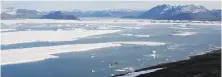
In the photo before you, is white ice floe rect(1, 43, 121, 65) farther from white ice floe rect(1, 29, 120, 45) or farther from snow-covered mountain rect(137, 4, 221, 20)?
snow-covered mountain rect(137, 4, 221, 20)

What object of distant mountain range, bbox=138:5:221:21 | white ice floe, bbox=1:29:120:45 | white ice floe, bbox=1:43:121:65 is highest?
white ice floe, bbox=1:43:121:65

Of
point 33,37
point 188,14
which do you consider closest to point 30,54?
point 33,37

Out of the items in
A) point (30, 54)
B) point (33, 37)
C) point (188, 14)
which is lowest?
point (188, 14)

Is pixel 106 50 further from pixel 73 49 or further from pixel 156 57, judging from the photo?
pixel 156 57

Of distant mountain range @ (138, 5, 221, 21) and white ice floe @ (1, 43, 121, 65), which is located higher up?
white ice floe @ (1, 43, 121, 65)

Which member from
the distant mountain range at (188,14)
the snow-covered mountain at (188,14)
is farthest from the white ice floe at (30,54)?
the snow-covered mountain at (188,14)

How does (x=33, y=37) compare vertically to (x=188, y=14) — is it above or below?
above

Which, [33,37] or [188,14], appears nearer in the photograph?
[33,37]

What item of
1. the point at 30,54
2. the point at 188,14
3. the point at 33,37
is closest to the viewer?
the point at 30,54

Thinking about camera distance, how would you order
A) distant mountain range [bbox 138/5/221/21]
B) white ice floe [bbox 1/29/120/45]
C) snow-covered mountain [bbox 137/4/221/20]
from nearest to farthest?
white ice floe [bbox 1/29/120/45] < distant mountain range [bbox 138/5/221/21] < snow-covered mountain [bbox 137/4/221/20]

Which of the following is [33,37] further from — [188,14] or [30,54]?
[188,14]

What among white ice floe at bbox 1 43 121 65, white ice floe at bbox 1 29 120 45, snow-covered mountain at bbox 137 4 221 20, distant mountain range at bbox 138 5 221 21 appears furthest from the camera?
snow-covered mountain at bbox 137 4 221 20

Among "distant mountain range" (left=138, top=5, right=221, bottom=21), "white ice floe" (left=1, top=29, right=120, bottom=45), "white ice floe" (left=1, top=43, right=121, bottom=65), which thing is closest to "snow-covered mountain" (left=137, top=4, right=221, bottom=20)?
"distant mountain range" (left=138, top=5, right=221, bottom=21)
